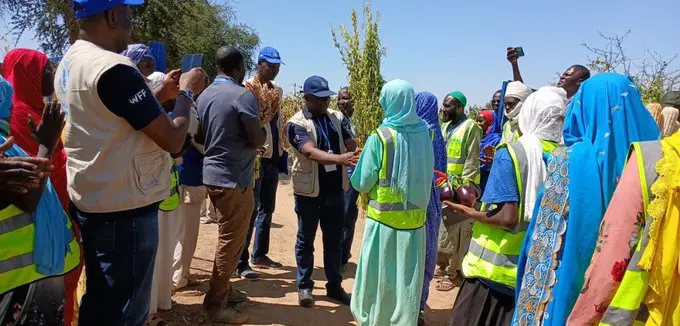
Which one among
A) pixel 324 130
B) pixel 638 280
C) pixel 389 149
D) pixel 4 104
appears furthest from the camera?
pixel 324 130

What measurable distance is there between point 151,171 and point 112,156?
0.63 feet

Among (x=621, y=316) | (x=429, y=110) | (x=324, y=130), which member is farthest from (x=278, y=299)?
(x=621, y=316)

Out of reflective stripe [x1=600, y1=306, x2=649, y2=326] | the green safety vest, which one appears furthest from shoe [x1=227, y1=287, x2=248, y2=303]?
reflective stripe [x1=600, y1=306, x2=649, y2=326]

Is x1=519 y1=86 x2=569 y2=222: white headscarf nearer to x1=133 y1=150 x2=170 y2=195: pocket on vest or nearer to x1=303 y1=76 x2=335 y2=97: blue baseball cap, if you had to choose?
x1=133 y1=150 x2=170 y2=195: pocket on vest

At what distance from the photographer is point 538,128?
9.18 ft

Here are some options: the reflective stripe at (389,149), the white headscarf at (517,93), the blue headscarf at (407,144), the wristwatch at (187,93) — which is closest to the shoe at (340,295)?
the blue headscarf at (407,144)

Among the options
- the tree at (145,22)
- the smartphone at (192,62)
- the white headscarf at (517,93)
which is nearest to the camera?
the smartphone at (192,62)

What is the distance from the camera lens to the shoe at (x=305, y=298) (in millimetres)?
4734

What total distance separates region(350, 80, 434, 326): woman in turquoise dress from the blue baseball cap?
1.10 meters

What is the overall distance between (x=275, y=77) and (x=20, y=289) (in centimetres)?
399

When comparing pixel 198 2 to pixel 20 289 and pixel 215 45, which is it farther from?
pixel 20 289

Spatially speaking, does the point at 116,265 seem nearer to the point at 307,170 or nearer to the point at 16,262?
the point at 16,262

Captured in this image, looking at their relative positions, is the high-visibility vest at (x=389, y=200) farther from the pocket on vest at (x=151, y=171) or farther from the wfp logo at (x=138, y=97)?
the wfp logo at (x=138, y=97)

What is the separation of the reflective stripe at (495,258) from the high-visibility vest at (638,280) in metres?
0.97
